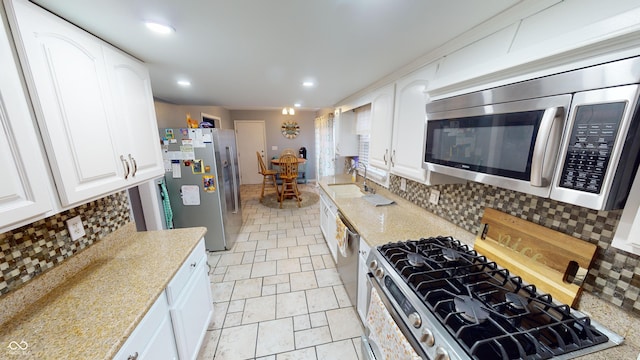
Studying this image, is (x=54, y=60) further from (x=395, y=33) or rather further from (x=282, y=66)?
(x=395, y=33)

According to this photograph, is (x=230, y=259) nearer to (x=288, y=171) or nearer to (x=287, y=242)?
(x=287, y=242)

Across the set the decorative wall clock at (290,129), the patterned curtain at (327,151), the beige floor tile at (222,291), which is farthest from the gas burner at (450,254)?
the decorative wall clock at (290,129)

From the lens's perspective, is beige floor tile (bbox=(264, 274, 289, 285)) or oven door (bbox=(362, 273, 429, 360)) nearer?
oven door (bbox=(362, 273, 429, 360))

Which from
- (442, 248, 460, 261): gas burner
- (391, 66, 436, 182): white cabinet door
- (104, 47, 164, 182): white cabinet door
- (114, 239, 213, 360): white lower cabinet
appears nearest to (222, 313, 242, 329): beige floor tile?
(114, 239, 213, 360): white lower cabinet

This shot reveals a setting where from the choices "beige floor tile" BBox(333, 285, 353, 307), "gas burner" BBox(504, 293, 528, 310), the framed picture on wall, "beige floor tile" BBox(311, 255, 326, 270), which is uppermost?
the framed picture on wall

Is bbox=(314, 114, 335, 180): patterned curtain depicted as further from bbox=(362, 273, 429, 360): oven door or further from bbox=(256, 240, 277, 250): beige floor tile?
bbox=(362, 273, 429, 360): oven door

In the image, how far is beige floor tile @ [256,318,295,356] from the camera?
1566 mm

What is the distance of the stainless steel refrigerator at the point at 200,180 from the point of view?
8.14ft

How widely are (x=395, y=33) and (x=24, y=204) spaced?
5.77ft

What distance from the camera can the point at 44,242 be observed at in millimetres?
1045

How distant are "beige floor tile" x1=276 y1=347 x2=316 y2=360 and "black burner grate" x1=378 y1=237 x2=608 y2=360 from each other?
102 cm

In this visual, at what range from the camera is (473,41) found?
112cm

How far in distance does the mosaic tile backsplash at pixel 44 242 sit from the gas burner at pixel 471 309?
1.86 metres

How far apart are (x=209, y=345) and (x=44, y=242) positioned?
1218 millimetres
